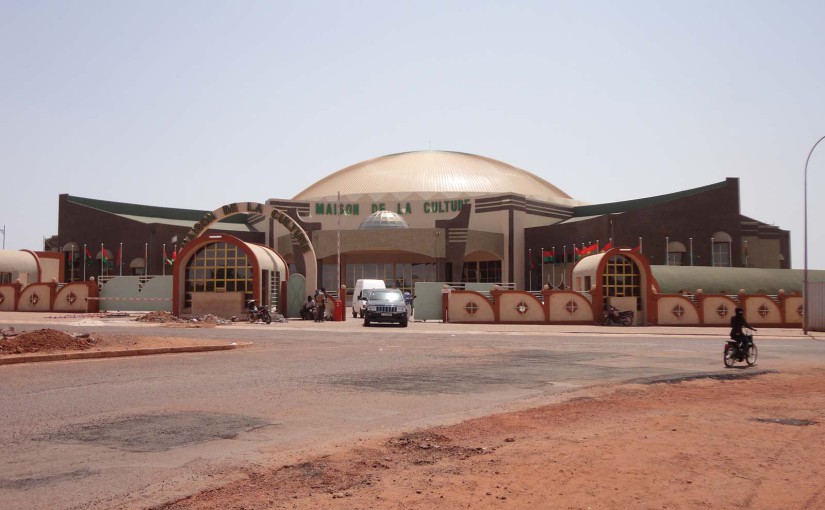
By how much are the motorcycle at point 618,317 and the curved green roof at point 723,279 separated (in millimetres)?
6993

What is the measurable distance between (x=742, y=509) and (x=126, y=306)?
44.4m

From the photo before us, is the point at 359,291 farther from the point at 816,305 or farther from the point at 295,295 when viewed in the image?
the point at 816,305

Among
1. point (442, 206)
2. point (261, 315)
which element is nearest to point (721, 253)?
point (442, 206)

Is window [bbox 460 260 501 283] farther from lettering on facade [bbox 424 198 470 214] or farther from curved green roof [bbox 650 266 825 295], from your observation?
curved green roof [bbox 650 266 825 295]

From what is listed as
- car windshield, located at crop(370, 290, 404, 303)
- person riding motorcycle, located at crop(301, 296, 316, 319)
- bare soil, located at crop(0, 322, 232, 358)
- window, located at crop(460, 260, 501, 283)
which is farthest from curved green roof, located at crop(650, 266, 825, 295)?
bare soil, located at crop(0, 322, 232, 358)

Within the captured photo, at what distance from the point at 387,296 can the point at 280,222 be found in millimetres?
9857

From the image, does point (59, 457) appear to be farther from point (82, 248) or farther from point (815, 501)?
point (82, 248)

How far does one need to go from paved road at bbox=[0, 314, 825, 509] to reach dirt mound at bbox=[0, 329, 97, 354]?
1.68m

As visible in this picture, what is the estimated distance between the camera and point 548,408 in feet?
33.5

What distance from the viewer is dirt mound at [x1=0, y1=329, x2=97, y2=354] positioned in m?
16.7

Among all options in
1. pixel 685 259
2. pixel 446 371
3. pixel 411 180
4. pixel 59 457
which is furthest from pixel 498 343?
pixel 411 180

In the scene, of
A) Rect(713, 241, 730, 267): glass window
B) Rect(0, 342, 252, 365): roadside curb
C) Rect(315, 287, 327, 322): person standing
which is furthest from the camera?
Rect(713, 241, 730, 267): glass window

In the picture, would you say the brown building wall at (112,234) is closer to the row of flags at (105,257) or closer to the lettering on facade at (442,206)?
the row of flags at (105,257)

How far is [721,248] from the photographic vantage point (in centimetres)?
6022
